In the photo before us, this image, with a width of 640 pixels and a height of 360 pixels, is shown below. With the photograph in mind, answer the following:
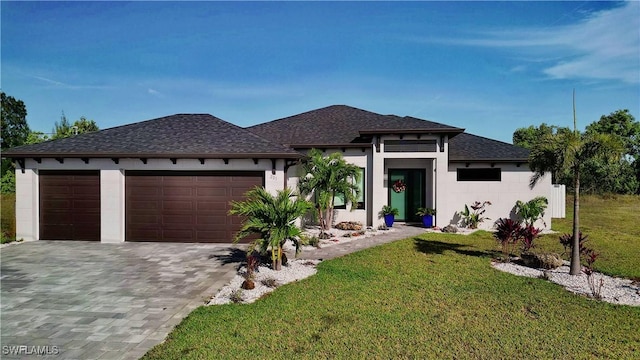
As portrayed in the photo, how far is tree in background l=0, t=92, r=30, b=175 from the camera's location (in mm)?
40500

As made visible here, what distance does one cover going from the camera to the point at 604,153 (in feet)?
22.3

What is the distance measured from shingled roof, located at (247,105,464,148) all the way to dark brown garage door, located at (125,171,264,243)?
4.54m

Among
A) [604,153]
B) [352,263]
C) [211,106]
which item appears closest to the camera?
[604,153]

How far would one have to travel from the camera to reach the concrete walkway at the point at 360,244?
9398mm

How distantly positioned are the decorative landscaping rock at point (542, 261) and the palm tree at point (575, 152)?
19.6 inches

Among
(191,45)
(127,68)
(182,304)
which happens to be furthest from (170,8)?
(182,304)

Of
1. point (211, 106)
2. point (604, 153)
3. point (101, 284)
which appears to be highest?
point (211, 106)

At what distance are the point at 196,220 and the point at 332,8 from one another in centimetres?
928

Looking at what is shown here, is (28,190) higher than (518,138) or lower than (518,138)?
lower

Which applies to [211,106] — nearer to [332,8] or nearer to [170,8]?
[170,8]

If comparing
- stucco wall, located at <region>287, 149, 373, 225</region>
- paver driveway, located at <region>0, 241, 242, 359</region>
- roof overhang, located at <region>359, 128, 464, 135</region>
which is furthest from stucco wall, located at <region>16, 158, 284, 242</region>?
roof overhang, located at <region>359, 128, 464, 135</region>

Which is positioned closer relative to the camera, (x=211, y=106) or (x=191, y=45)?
(x=191, y=45)

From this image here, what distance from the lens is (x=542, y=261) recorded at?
25.8 feet

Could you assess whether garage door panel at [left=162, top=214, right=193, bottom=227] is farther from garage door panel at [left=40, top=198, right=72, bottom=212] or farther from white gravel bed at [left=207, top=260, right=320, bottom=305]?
white gravel bed at [left=207, top=260, right=320, bottom=305]
